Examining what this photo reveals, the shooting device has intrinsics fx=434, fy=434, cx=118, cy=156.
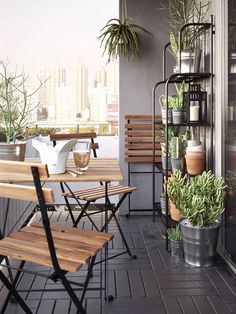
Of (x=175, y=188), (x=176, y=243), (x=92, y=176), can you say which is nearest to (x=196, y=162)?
(x=175, y=188)

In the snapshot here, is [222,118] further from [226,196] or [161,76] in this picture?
[161,76]

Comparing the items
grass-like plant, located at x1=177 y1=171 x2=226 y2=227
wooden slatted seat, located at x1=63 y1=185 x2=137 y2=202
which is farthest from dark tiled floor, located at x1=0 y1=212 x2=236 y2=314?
wooden slatted seat, located at x1=63 y1=185 x2=137 y2=202

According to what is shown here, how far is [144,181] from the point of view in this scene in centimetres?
497

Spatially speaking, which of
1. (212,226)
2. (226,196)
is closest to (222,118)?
(226,196)

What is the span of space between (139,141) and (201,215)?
190cm

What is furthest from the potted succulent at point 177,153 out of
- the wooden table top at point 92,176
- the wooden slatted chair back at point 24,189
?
the wooden slatted chair back at point 24,189

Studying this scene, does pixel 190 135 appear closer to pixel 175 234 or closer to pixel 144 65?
pixel 175 234

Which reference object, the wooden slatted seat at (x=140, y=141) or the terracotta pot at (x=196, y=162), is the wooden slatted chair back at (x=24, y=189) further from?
the wooden slatted seat at (x=140, y=141)

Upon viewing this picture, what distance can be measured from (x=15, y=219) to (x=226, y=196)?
6.20ft

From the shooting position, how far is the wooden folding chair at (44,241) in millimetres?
1833

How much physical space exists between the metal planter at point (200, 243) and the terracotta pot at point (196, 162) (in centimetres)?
52

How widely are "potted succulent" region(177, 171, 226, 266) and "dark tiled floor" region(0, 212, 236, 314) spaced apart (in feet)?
0.38

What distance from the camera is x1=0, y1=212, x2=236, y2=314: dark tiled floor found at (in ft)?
8.24

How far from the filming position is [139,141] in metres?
4.86
